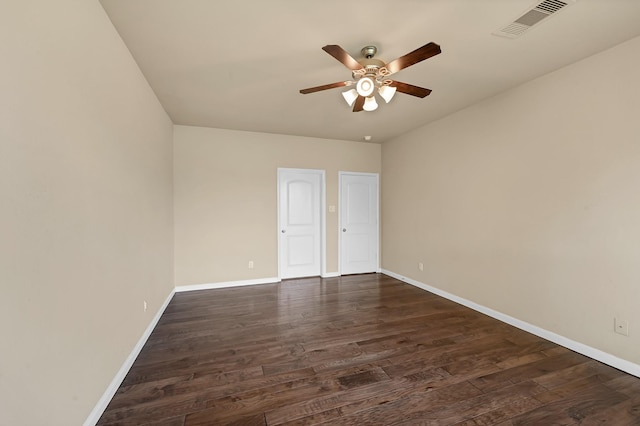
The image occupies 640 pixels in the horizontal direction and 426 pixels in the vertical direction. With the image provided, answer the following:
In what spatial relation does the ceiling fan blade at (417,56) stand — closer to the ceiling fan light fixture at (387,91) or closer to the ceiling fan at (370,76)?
the ceiling fan at (370,76)

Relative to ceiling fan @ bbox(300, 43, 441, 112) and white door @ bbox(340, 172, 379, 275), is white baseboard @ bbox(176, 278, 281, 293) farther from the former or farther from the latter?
ceiling fan @ bbox(300, 43, 441, 112)

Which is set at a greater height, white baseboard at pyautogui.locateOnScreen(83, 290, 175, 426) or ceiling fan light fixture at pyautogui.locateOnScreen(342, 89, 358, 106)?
ceiling fan light fixture at pyautogui.locateOnScreen(342, 89, 358, 106)

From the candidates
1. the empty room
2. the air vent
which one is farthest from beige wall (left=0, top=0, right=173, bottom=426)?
the air vent

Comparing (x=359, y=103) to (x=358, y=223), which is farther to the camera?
(x=358, y=223)

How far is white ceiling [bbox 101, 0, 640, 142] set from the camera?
179cm

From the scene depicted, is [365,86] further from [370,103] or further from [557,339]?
[557,339]

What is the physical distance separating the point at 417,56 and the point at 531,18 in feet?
2.88

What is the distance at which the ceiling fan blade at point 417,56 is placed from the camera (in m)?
1.67

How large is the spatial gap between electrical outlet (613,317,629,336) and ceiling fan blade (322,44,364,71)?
2939 millimetres

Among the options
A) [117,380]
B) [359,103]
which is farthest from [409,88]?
[117,380]

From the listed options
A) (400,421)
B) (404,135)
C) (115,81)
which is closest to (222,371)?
(400,421)

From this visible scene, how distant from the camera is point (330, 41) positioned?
211 centimetres

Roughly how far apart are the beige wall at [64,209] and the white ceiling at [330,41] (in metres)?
0.44

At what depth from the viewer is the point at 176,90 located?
2977 mm
